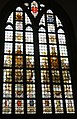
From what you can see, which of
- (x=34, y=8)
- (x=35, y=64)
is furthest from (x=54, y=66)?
(x=34, y=8)

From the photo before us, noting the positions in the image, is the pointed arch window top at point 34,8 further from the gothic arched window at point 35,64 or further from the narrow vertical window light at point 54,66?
the narrow vertical window light at point 54,66

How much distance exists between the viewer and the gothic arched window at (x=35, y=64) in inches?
327

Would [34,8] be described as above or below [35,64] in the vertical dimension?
above

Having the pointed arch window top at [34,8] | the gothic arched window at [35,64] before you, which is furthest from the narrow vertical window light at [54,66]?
the pointed arch window top at [34,8]

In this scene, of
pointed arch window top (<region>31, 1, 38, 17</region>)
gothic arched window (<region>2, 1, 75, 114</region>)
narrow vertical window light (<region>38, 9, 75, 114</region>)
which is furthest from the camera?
pointed arch window top (<region>31, 1, 38, 17</region>)

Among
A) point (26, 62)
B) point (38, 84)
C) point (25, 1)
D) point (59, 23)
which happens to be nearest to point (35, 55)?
point (26, 62)

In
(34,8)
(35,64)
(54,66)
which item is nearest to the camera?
(35,64)

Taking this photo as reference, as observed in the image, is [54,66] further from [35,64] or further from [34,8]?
[34,8]

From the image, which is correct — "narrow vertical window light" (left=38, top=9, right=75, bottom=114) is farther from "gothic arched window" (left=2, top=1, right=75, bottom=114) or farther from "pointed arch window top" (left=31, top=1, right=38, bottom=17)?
"pointed arch window top" (left=31, top=1, right=38, bottom=17)

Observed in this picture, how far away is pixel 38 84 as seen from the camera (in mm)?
8539

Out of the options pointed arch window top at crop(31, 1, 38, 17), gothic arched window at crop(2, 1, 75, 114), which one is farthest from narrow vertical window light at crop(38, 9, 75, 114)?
pointed arch window top at crop(31, 1, 38, 17)

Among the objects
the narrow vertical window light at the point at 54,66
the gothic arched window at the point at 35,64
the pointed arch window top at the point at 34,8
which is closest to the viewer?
the gothic arched window at the point at 35,64

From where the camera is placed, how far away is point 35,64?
887cm

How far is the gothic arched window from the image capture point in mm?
8305
